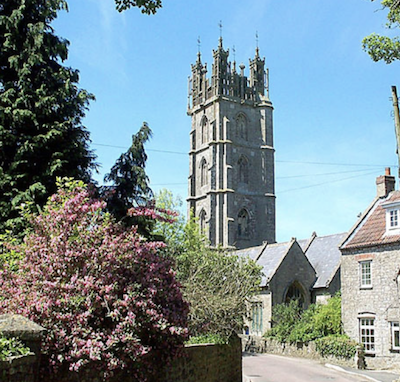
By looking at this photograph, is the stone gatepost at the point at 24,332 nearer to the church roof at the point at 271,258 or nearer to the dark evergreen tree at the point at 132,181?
the dark evergreen tree at the point at 132,181

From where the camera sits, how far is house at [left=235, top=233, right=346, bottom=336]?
1551 inches

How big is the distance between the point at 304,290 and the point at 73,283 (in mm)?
33379

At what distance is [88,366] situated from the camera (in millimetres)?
9438

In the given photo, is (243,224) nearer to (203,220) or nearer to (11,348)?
(203,220)

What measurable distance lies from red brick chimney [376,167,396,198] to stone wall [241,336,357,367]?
9595 mm

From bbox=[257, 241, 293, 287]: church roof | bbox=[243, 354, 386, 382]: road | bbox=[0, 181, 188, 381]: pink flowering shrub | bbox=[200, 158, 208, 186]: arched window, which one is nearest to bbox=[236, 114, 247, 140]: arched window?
bbox=[200, 158, 208, 186]: arched window

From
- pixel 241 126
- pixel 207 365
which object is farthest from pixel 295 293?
pixel 241 126

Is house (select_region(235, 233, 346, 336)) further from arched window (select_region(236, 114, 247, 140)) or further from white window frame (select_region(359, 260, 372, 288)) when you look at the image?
arched window (select_region(236, 114, 247, 140))

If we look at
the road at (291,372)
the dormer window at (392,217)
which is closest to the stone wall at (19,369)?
the road at (291,372)

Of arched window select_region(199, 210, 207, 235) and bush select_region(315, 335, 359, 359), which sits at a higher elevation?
arched window select_region(199, 210, 207, 235)

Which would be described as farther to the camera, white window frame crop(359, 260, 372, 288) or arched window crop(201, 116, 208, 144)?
arched window crop(201, 116, 208, 144)

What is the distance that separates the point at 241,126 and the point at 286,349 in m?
44.7

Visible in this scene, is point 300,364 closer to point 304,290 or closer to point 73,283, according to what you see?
point 304,290

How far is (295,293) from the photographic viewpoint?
41.2m
